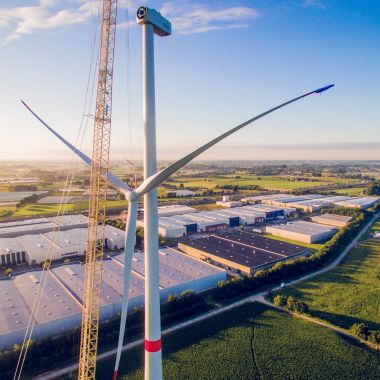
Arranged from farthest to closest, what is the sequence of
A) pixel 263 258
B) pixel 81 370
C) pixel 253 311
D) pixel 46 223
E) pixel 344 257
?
pixel 46 223 → pixel 344 257 → pixel 263 258 → pixel 253 311 → pixel 81 370

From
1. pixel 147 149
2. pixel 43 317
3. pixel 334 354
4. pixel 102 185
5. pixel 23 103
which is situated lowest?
pixel 334 354

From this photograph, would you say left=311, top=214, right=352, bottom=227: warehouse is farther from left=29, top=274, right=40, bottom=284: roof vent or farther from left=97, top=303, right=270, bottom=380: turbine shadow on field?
left=29, top=274, right=40, bottom=284: roof vent

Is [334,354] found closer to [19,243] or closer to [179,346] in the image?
[179,346]

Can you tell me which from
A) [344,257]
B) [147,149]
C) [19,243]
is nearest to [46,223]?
[19,243]

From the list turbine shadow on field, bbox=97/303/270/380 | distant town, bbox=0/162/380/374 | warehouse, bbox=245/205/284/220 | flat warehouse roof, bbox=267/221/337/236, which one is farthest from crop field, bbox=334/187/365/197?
turbine shadow on field, bbox=97/303/270/380

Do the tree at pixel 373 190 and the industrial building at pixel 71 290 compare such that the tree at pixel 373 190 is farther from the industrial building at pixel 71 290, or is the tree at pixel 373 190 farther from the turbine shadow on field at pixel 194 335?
the turbine shadow on field at pixel 194 335

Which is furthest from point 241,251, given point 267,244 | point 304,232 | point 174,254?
point 304,232

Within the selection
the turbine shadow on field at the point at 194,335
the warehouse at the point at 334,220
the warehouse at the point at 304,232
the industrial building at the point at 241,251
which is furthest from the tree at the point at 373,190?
the turbine shadow on field at the point at 194,335
